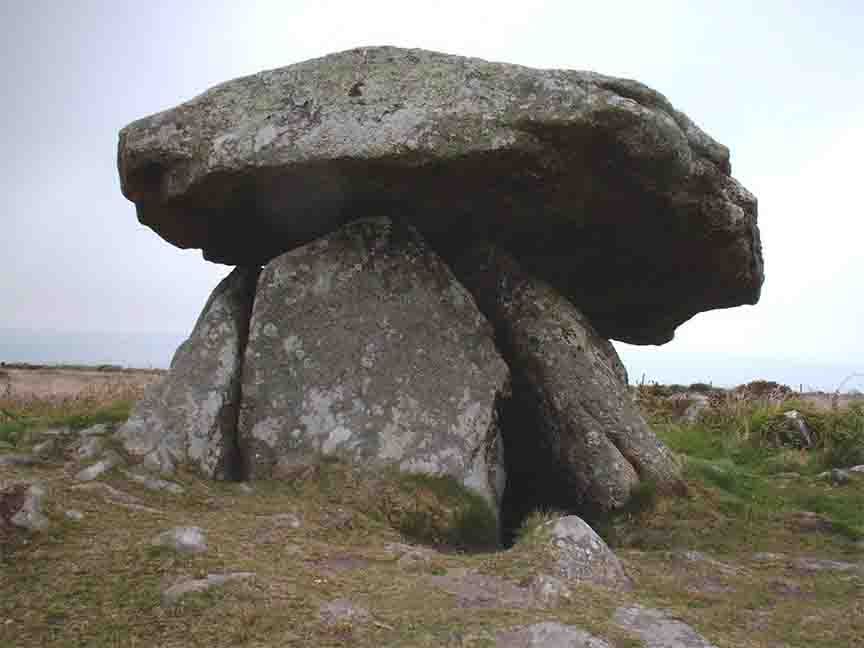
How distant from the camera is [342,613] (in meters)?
3.80

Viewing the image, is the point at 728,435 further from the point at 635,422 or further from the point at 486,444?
the point at 486,444

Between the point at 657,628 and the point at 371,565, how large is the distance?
1.68 metres

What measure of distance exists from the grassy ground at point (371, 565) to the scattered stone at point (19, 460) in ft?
0.43

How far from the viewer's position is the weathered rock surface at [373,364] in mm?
6793

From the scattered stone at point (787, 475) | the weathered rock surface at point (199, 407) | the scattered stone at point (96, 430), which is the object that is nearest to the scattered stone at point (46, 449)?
the scattered stone at point (96, 430)

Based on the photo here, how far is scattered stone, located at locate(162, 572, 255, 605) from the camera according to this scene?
3.85 m

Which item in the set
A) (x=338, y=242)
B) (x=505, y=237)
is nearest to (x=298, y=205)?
(x=338, y=242)

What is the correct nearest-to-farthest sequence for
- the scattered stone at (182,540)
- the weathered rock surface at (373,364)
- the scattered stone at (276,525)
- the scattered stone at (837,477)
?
the scattered stone at (182,540)
the scattered stone at (276,525)
the weathered rock surface at (373,364)
the scattered stone at (837,477)

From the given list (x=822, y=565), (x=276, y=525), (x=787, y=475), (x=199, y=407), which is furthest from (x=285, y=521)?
(x=787, y=475)

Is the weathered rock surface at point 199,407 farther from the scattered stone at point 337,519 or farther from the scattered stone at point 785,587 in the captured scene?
the scattered stone at point 785,587

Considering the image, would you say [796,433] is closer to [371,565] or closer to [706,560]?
[706,560]

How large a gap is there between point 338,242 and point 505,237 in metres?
1.75

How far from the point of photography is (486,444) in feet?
23.1

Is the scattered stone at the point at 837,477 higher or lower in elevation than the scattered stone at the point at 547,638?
higher
